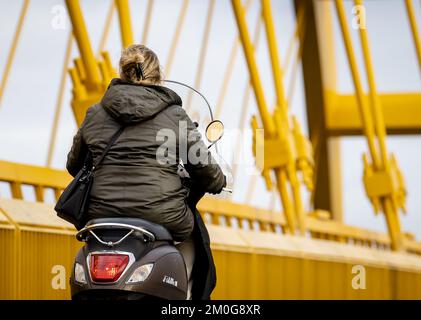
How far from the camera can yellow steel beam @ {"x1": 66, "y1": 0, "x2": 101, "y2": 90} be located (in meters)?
13.3

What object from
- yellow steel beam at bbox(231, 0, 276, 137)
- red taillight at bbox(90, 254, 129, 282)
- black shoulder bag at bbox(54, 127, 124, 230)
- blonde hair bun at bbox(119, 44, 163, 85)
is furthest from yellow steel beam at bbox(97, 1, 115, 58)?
red taillight at bbox(90, 254, 129, 282)

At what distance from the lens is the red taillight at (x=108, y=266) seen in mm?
6676

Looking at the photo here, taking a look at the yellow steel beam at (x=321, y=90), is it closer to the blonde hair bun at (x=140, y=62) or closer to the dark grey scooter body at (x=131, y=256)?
the blonde hair bun at (x=140, y=62)

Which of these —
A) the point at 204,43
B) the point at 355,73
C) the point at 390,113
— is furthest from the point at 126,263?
the point at 390,113

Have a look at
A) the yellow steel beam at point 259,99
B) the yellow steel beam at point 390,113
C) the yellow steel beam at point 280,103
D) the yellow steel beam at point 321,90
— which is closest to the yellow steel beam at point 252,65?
the yellow steel beam at point 259,99

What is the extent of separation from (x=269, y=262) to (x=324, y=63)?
23.3m

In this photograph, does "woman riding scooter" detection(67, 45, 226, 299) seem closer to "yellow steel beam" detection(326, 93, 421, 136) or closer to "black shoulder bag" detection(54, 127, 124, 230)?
"black shoulder bag" detection(54, 127, 124, 230)

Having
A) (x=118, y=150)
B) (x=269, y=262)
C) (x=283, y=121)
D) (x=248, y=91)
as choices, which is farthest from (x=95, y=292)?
(x=248, y=91)

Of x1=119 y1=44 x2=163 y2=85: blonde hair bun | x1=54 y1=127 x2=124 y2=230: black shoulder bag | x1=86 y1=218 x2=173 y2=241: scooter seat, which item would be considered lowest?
x1=86 y1=218 x2=173 y2=241: scooter seat

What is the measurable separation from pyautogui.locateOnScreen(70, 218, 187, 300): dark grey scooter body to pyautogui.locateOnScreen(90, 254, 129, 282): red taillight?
0.06 ft

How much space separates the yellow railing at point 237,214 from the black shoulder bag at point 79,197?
3.11m

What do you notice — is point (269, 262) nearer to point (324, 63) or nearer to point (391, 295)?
point (391, 295)

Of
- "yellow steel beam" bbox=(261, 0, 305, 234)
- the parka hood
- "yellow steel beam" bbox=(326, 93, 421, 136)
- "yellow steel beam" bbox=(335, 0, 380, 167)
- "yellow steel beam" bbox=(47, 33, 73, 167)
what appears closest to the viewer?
the parka hood

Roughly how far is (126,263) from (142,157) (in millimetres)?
485
